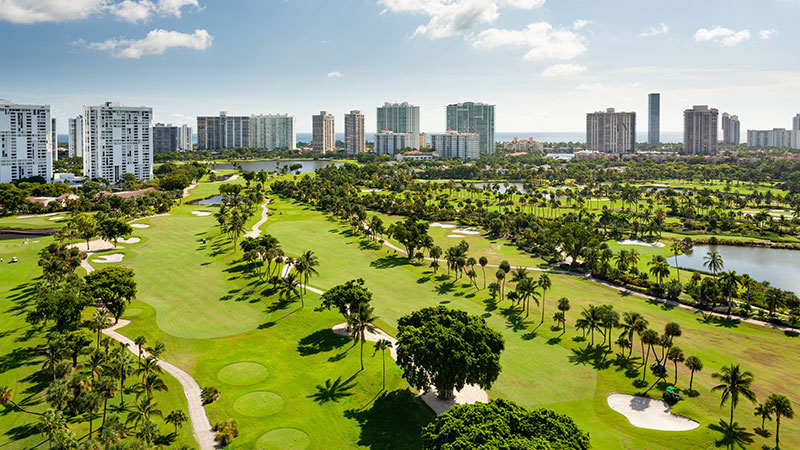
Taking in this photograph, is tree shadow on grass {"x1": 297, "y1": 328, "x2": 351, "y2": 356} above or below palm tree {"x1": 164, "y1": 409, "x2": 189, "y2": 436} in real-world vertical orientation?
above

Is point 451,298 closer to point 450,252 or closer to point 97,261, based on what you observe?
point 450,252

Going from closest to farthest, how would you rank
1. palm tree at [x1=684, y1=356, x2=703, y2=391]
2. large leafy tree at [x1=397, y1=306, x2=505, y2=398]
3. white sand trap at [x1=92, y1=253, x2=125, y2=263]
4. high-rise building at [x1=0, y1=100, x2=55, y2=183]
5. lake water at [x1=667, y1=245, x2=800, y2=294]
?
large leafy tree at [x1=397, y1=306, x2=505, y2=398] < palm tree at [x1=684, y1=356, x2=703, y2=391] < lake water at [x1=667, y1=245, x2=800, y2=294] < white sand trap at [x1=92, y1=253, x2=125, y2=263] < high-rise building at [x1=0, y1=100, x2=55, y2=183]

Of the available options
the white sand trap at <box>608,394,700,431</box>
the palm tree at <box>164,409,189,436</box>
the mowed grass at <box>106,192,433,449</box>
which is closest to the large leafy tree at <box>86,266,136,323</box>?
the mowed grass at <box>106,192,433,449</box>

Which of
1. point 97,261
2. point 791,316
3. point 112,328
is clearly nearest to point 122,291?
point 112,328

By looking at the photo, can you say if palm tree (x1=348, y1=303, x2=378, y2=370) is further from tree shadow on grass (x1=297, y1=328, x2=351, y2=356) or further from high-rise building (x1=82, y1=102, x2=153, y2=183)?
high-rise building (x1=82, y1=102, x2=153, y2=183)

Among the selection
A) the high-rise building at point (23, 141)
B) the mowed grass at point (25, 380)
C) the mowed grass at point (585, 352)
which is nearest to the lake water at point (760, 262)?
Answer: the mowed grass at point (585, 352)

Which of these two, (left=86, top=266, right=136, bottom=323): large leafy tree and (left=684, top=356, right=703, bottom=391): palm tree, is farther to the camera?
(left=86, top=266, right=136, bottom=323): large leafy tree

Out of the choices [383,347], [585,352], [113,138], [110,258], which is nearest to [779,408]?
[585,352]
